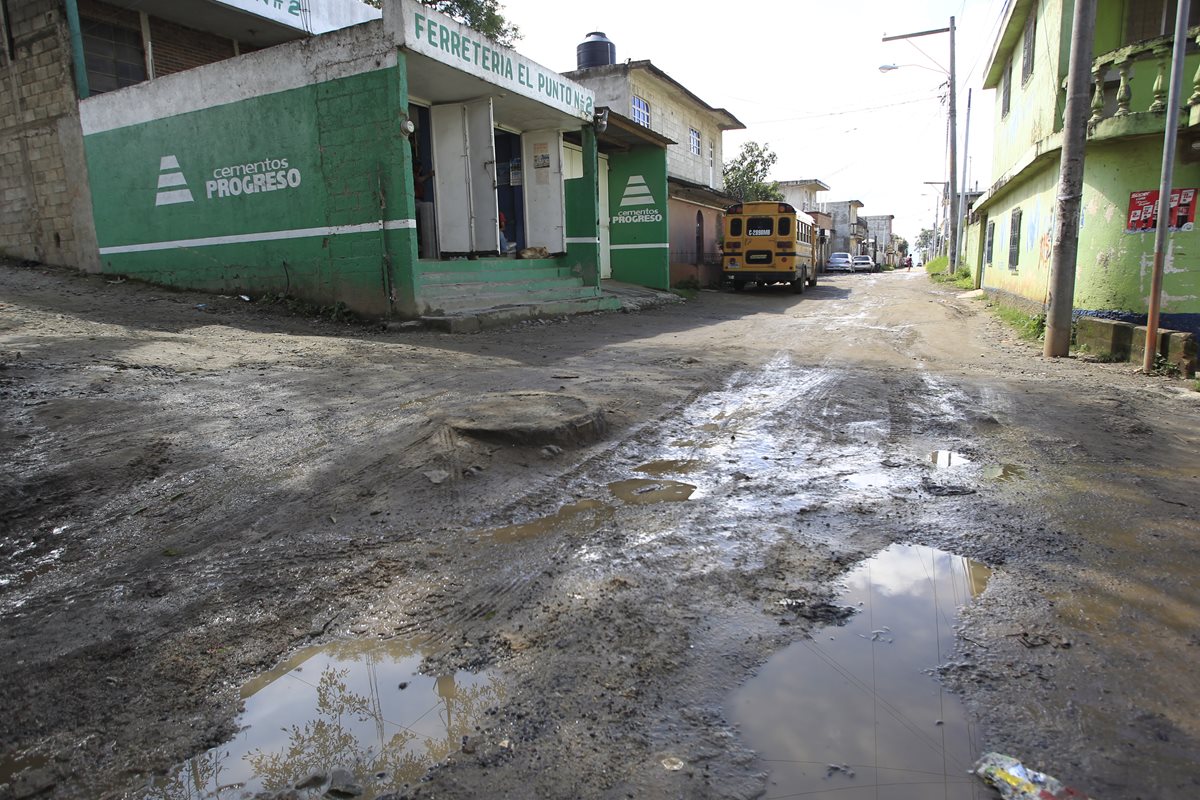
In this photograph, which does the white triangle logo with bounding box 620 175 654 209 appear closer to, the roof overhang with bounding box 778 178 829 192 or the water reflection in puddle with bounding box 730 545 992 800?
the water reflection in puddle with bounding box 730 545 992 800

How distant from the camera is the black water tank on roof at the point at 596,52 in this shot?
23250 mm

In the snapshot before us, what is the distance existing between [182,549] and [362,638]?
1.26 m

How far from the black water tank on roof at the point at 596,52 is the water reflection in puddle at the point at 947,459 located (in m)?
21.5

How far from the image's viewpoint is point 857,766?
1.98 metres

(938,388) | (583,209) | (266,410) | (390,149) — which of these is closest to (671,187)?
(583,209)

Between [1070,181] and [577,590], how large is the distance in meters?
8.22

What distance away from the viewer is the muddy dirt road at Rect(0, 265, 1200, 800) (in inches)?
79.0

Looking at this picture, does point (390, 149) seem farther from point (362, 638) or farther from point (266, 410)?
point (362, 638)

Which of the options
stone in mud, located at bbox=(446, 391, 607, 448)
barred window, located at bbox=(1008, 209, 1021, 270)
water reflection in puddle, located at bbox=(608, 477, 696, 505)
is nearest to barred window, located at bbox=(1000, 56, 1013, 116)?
barred window, located at bbox=(1008, 209, 1021, 270)

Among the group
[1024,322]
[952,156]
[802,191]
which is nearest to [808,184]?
[802,191]

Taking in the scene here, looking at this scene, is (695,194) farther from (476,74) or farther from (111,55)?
(111,55)

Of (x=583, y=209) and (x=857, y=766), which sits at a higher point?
(x=583, y=209)

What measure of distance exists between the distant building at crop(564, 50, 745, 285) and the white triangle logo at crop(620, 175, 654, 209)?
1384mm

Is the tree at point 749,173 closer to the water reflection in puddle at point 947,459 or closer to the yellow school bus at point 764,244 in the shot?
the yellow school bus at point 764,244
